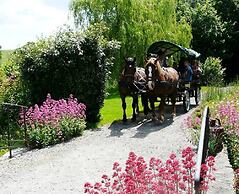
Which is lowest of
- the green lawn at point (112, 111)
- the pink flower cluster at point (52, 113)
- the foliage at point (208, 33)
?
the green lawn at point (112, 111)

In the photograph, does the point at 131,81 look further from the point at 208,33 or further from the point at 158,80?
the point at 208,33

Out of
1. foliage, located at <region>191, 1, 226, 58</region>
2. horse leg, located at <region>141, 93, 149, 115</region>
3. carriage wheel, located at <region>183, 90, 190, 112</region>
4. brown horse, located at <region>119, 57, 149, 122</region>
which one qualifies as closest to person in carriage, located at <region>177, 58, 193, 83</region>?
carriage wheel, located at <region>183, 90, 190, 112</region>

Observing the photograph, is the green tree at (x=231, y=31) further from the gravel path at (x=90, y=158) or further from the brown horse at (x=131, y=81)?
the gravel path at (x=90, y=158)

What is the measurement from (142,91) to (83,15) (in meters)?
12.6

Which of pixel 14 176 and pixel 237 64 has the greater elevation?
pixel 237 64

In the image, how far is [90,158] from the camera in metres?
10.3

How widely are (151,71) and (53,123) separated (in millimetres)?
3287

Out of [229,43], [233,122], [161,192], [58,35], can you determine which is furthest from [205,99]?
[229,43]

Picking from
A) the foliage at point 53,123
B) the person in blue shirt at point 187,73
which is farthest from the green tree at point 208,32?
the foliage at point 53,123

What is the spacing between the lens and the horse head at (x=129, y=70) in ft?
44.9

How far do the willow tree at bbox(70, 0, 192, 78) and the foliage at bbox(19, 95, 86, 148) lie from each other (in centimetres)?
1037

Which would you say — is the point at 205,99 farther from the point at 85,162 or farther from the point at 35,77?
the point at 85,162

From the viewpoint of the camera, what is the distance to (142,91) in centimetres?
1417

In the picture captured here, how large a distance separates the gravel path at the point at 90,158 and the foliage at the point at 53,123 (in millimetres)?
417
